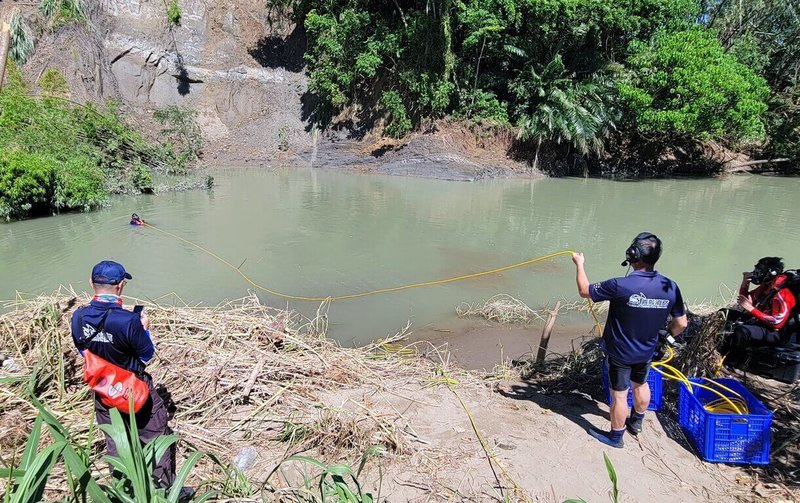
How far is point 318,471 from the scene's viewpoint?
3.31 m

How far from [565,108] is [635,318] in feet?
62.8

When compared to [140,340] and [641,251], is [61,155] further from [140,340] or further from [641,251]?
[641,251]

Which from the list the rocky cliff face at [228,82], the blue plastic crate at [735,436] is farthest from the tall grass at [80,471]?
the rocky cliff face at [228,82]

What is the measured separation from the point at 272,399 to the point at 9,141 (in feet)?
43.6

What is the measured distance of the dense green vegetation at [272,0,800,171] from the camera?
62.9 ft

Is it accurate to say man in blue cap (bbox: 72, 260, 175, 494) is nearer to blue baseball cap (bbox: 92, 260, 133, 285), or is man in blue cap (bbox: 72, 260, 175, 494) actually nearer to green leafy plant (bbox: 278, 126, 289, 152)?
blue baseball cap (bbox: 92, 260, 133, 285)

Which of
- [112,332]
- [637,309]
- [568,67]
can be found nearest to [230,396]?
[112,332]

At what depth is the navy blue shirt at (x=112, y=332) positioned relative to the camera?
107 inches

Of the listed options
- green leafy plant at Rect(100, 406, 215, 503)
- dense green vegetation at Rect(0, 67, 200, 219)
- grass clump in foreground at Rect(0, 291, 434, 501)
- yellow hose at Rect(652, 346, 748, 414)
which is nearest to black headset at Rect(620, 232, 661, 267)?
yellow hose at Rect(652, 346, 748, 414)

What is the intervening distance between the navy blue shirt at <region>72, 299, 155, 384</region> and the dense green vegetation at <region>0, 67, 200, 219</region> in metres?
10.7

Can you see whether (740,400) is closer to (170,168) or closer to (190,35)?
(170,168)

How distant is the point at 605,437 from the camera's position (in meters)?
3.73

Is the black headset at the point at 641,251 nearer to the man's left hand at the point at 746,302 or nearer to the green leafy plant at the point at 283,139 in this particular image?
the man's left hand at the point at 746,302

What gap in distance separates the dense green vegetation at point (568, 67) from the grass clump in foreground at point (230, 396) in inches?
739
